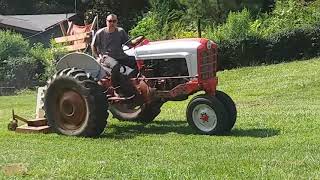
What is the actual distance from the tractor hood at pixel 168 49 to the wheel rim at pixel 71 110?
1314mm

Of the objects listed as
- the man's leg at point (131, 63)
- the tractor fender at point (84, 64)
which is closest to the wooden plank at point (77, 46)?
the tractor fender at point (84, 64)

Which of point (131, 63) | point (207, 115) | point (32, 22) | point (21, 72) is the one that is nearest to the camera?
point (207, 115)

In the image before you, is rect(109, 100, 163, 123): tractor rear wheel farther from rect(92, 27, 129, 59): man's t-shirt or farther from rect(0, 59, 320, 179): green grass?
rect(92, 27, 129, 59): man's t-shirt

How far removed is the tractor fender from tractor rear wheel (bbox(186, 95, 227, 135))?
68.5 inches

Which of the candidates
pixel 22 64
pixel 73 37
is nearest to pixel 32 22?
pixel 22 64

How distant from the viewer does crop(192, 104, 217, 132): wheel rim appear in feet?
33.4

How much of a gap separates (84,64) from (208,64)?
2.24m

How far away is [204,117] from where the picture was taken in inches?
404

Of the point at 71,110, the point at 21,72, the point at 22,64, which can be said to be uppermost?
the point at 71,110

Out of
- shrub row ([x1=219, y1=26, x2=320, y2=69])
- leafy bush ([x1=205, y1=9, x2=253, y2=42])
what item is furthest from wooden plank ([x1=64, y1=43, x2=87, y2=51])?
leafy bush ([x1=205, y1=9, x2=253, y2=42])

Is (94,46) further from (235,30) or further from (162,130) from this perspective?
(235,30)

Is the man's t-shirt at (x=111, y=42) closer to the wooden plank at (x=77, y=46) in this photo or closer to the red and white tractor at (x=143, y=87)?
the red and white tractor at (x=143, y=87)

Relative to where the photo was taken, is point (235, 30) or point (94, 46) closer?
point (94, 46)

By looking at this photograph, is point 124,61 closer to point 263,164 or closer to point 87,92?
point 87,92
